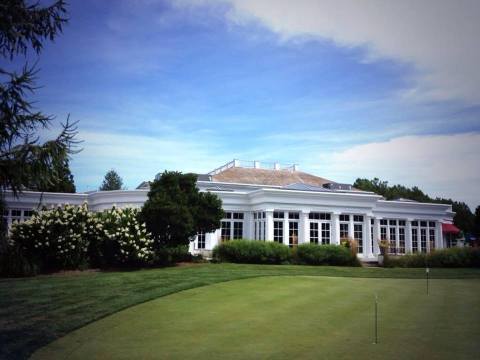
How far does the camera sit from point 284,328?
8.48 meters

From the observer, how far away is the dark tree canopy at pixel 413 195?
6431cm

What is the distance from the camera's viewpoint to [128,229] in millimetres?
20500

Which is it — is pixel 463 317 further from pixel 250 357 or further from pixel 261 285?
pixel 261 285

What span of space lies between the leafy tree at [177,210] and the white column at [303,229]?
7.48 meters

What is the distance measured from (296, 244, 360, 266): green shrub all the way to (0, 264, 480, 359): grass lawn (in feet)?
27.6

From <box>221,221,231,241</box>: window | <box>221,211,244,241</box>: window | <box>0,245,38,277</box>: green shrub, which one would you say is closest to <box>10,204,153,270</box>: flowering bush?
<box>0,245,38,277</box>: green shrub

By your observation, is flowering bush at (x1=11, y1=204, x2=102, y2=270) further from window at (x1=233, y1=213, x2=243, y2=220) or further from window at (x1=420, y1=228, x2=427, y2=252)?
window at (x1=420, y1=228, x2=427, y2=252)

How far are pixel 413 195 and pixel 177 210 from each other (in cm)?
5789

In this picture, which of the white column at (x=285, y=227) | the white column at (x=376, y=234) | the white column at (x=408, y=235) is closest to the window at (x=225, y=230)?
the white column at (x=285, y=227)

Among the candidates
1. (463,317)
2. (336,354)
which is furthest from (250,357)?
(463,317)

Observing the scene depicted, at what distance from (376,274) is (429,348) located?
1417cm

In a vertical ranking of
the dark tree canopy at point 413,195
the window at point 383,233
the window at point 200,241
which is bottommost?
the window at point 200,241

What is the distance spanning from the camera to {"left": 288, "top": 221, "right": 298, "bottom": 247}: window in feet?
92.6

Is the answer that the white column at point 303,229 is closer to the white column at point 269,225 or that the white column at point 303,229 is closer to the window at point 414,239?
the white column at point 269,225
